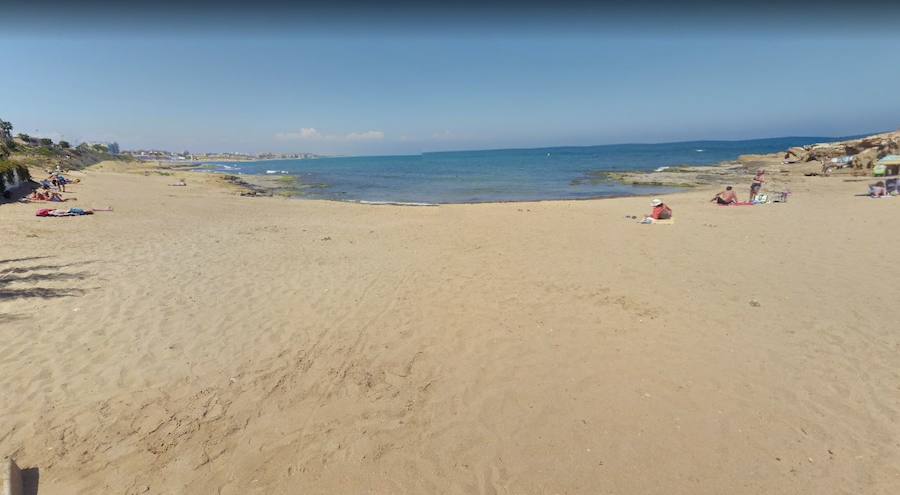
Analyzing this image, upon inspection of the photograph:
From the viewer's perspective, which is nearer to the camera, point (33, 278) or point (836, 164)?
point (33, 278)

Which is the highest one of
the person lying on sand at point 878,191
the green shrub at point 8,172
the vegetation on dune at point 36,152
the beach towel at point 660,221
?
the vegetation on dune at point 36,152

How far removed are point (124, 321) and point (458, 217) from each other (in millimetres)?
13160

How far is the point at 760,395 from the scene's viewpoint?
4633mm

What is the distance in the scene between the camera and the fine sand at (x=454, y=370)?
3689mm

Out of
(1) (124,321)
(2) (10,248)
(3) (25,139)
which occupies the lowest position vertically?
(1) (124,321)

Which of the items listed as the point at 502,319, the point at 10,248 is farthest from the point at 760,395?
the point at 10,248

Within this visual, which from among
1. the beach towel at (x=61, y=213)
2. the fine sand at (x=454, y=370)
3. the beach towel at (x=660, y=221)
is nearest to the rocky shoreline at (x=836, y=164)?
the beach towel at (x=660, y=221)

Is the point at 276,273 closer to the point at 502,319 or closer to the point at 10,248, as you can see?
the point at 502,319

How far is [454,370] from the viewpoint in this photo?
5.30 metres

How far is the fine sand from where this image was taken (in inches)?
145

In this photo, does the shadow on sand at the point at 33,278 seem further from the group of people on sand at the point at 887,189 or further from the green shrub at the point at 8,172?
the group of people on sand at the point at 887,189

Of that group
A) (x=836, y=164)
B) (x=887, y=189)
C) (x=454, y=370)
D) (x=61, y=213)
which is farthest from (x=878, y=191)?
(x=61, y=213)

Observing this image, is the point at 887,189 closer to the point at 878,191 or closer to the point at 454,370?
the point at 878,191

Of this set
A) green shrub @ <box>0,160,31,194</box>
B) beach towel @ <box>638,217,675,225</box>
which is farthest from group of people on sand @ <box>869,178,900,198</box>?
green shrub @ <box>0,160,31,194</box>
